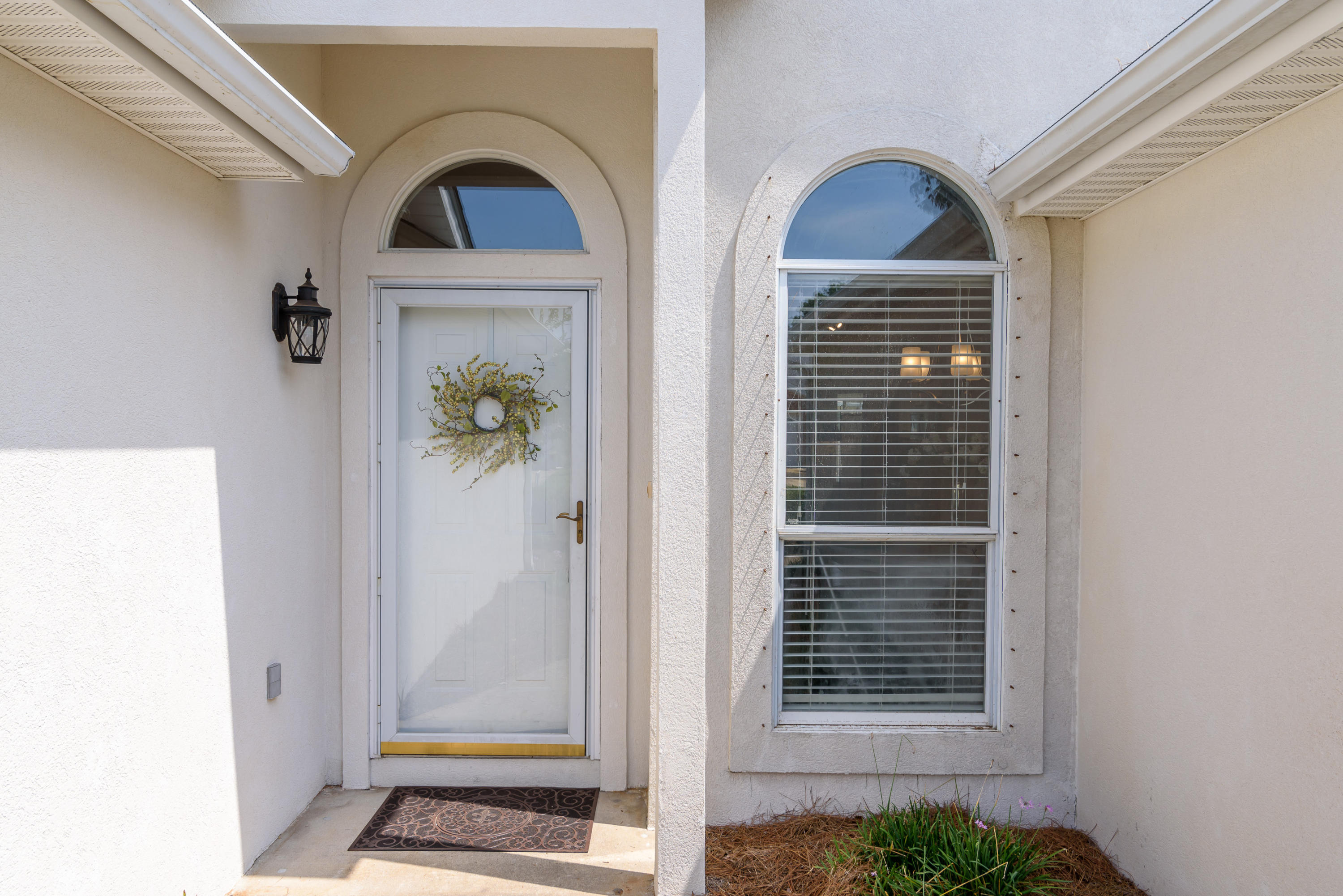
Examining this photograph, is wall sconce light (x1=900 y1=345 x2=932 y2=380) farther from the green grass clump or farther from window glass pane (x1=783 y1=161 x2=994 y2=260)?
the green grass clump

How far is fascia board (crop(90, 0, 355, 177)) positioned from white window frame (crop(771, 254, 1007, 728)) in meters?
1.91

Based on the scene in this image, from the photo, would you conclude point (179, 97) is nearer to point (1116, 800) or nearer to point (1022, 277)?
point (1022, 277)

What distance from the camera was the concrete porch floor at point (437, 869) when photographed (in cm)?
305

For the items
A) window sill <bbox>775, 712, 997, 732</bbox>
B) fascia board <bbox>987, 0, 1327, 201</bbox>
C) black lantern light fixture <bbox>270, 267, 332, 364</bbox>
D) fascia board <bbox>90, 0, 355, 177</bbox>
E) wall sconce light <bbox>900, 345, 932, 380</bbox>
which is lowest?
window sill <bbox>775, 712, 997, 732</bbox>

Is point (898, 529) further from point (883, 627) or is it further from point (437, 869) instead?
point (437, 869)

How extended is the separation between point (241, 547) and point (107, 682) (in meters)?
0.77

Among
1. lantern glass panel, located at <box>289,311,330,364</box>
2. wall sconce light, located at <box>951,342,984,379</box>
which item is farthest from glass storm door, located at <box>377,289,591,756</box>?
wall sconce light, located at <box>951,342,984,379</box>

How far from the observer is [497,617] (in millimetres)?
4023

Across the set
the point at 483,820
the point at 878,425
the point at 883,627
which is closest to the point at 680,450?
the point at 878,425

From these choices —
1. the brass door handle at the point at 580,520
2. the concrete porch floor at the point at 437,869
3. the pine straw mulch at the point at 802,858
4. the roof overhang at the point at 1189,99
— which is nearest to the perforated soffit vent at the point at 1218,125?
the roof overhang at the point at 1189,99

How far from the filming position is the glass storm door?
156 inches

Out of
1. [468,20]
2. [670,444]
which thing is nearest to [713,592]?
[670,444]

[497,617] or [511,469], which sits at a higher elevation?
[511,469]

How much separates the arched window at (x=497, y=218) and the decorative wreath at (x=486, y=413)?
0.58 meters
